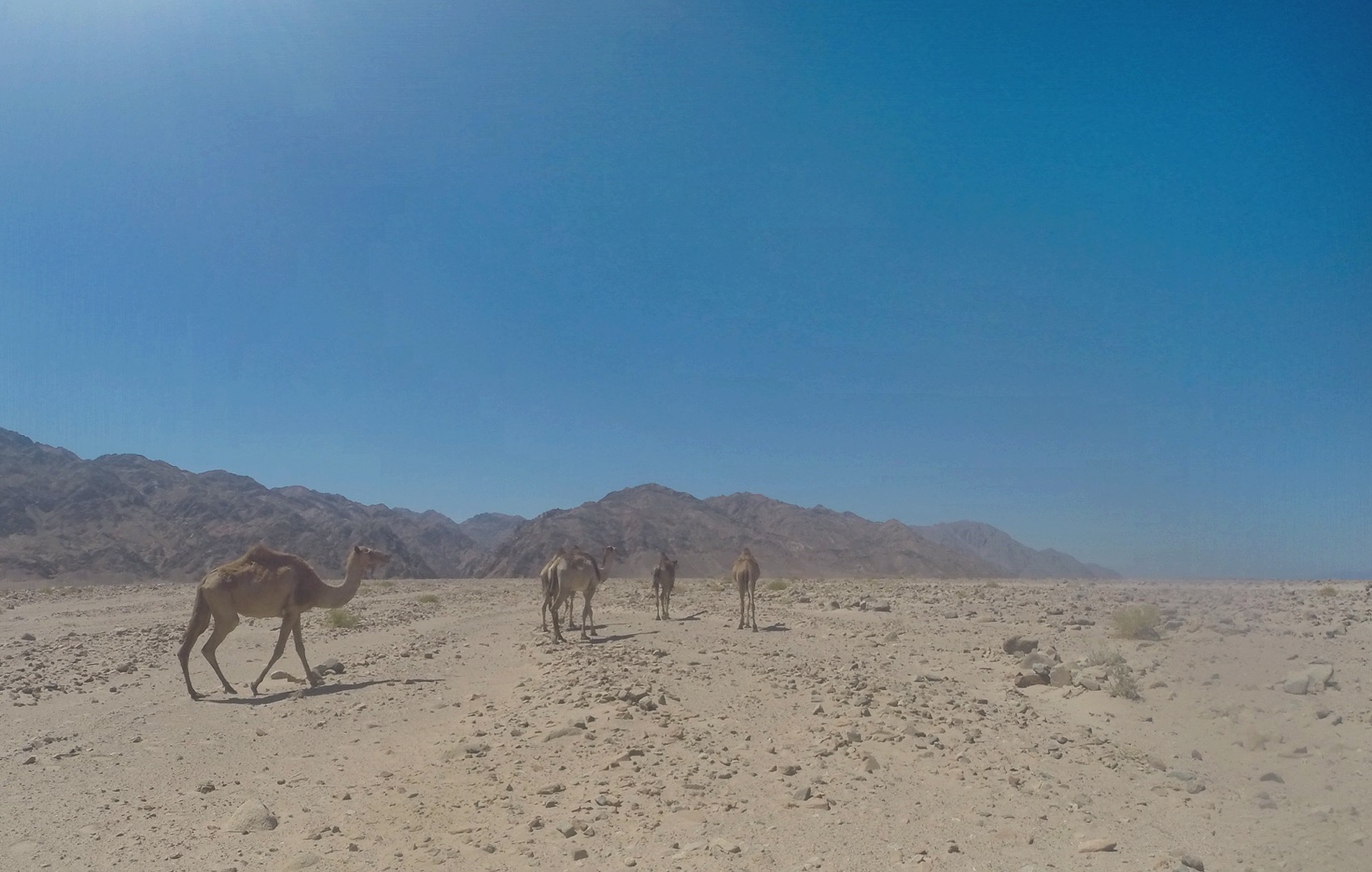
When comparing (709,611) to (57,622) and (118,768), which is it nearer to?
(118,768)

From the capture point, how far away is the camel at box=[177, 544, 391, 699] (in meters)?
13.6

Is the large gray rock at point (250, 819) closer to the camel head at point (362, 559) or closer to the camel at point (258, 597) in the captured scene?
the camel at point (258, 597)

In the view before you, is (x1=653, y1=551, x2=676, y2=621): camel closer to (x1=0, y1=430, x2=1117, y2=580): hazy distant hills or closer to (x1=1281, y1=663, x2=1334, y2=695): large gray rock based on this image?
(x1=1281, y1=663, x2=1334, y2=695): large gray rock

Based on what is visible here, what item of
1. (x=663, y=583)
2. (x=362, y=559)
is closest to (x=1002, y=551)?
(x=663, y=583)

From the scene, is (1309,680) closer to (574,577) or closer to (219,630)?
(574,577)

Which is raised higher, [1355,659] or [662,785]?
[1355,659]

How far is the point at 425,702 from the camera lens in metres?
12.3

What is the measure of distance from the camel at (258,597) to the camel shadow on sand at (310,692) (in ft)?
0.75

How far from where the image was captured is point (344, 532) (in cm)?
10356

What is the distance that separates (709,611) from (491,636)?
359 inches

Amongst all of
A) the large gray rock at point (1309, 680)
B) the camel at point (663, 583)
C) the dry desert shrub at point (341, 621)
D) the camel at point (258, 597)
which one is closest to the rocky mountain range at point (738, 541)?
the camel at point (663, 583)

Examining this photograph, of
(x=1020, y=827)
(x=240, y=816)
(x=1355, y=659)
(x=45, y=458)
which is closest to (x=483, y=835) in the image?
(x=240, y=816)

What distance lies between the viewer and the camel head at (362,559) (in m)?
15.5

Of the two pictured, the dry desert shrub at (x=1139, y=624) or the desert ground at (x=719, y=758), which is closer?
the desert ground at (x=719, y=758)
